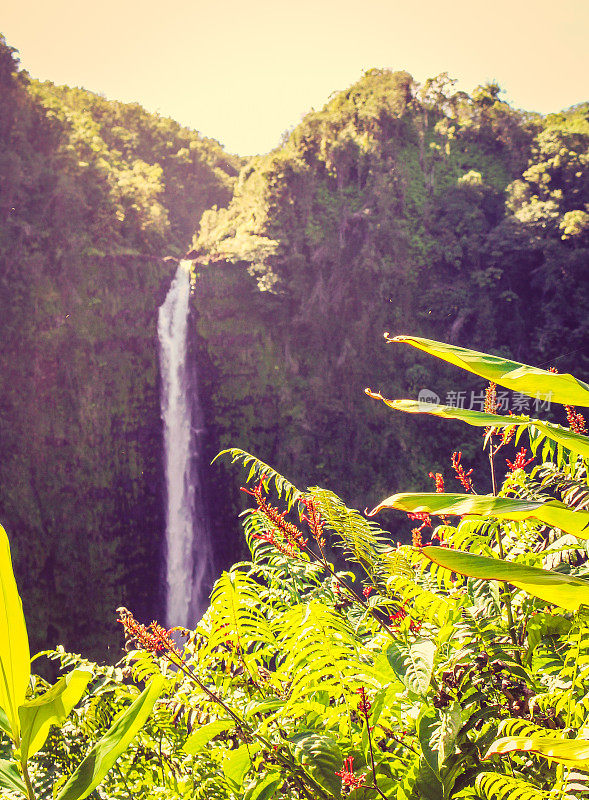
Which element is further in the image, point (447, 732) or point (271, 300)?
point (271, 300)

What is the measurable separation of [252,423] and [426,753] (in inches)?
569

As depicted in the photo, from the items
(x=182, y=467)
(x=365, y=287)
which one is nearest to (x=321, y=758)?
(x=182, y=467)

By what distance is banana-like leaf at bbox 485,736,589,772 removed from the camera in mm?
603

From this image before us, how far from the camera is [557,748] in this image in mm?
627

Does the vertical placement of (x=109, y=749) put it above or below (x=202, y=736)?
above

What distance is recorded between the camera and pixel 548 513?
2.37ft

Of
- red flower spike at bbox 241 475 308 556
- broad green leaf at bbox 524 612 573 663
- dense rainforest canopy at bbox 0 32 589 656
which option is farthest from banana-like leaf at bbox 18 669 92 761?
dense rainforest canopy at bbox 0 32 589 656

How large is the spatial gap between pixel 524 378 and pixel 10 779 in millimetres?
928

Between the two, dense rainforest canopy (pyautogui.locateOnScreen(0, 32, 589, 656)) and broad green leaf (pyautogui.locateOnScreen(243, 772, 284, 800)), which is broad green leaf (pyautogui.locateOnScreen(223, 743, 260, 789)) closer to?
broad green leaf (pyautogui.locateOnScreen(243, 772, 284, 800))

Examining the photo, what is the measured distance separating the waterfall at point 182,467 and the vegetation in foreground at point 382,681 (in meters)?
12.4

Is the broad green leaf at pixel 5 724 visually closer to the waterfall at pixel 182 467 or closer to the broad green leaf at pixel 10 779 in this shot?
the broad green leaf at pixel 10 779

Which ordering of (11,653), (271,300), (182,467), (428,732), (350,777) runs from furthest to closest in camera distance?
(271,300), (182,467), (428,732), (350,777), (11,653)

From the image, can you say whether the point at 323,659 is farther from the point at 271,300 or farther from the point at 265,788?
the point at 271,300

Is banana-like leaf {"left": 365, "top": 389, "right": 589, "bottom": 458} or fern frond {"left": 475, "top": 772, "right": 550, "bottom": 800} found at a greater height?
banana-like leaf {"left": 365, "top": 389, "right": 589, "bottom": 458}
